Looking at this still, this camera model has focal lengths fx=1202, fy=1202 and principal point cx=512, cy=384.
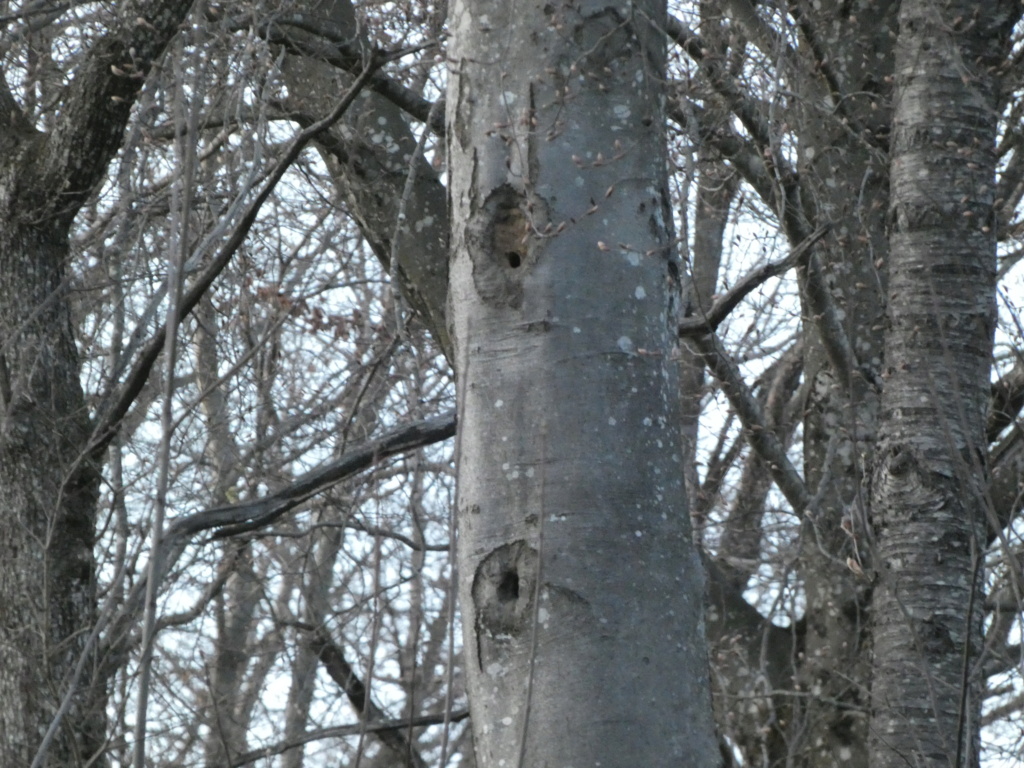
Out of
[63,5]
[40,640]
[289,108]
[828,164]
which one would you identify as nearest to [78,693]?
[40,640]

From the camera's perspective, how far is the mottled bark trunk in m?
3.50

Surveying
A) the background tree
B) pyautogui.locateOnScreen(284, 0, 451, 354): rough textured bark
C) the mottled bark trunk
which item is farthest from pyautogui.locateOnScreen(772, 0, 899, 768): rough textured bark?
pyautogui.locateOnScreen(284, 0, 451, 354): rough textured bark

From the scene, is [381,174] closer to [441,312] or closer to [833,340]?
[441,312]

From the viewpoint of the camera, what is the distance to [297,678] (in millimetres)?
7637

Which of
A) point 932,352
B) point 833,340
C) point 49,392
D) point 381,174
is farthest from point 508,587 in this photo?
point 833,340

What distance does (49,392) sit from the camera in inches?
184

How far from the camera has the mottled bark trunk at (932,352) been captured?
350 cm

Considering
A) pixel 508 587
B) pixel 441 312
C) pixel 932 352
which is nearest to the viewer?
pixel 508 587

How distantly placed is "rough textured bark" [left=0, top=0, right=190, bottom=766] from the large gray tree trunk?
2.65 m

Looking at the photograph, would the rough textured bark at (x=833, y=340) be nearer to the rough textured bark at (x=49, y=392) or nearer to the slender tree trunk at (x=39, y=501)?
the rough textured bark at (x=49, y=392)

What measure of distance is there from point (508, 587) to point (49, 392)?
328cm

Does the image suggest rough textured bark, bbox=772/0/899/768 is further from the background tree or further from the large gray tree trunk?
the large gray tree trunk

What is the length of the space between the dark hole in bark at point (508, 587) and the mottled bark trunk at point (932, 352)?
1.79 meters

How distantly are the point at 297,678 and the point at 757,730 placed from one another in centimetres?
300
